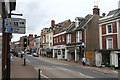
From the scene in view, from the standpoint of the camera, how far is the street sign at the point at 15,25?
548cm

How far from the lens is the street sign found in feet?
18.0

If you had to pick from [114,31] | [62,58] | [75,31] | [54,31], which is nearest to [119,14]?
[114,31]

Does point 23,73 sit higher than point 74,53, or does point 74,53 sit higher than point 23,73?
point 74,53

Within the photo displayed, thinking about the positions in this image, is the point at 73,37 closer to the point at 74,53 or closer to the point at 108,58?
the point at 74,53

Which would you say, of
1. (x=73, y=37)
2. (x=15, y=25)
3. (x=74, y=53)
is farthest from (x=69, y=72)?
(x=74, y=53)

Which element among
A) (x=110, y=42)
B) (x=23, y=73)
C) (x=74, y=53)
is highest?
(x=110, y=42)

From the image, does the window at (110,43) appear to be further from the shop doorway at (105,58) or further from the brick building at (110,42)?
the shop doorway at (105,58)

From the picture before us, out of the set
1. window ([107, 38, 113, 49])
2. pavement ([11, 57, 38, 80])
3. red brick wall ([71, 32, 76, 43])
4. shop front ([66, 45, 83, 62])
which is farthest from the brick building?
pavement ([11, 57, 38, 80])

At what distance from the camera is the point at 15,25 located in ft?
18.5

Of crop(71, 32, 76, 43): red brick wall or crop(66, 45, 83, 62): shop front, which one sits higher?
crop(71, 32, 76, 43): red brick wall

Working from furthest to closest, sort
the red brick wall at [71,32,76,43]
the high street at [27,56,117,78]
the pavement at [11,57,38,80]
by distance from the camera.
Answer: the red brick wall at [71,32,76,43]
the high street at [27,56,117,78]
the pavement at [11,57,38,80]

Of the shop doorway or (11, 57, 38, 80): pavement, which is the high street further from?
the shop doorway

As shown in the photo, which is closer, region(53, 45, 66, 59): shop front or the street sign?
the street sign

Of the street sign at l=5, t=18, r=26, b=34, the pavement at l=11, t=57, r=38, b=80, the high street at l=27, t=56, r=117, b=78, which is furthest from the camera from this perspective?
the high street at l=27, t=56, r=117, b=78
